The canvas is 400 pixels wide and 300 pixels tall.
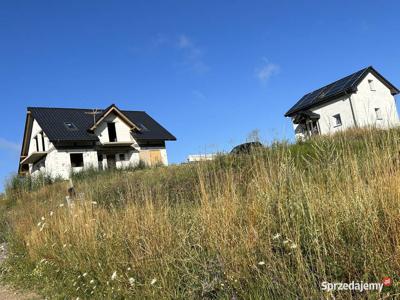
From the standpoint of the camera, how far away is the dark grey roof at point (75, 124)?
35.8 m

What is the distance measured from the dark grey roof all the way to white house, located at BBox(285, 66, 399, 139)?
14183 millimetres

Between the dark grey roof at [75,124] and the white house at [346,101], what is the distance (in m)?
14.2

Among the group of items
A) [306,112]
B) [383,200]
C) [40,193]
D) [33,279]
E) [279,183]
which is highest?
[306,112]

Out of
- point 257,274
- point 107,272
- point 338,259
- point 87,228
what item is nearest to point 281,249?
point 257,274

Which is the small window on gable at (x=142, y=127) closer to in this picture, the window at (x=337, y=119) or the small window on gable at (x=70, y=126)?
the small window on gable at (x=70, y=126)

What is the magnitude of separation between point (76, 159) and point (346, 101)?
24837 millimetres

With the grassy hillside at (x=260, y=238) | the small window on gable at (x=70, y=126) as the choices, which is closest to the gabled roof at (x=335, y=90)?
the small window on gable at (x=70, y=126)

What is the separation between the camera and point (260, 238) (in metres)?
3.65

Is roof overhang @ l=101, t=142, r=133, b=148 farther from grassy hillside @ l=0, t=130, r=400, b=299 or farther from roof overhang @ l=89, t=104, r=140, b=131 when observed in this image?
grassy hillside @ l=0, t=130, r=400, b=299

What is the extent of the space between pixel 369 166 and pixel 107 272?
339cm

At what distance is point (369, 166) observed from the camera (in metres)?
3.83

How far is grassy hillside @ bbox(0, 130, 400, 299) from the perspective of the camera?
3031 millimetres

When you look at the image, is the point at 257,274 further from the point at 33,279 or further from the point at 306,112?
the point at 306,112

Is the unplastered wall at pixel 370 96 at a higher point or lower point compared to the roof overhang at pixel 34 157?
higher
